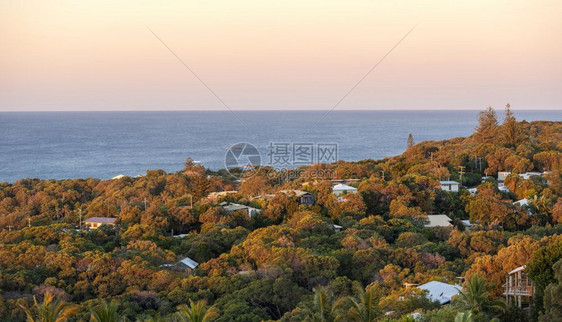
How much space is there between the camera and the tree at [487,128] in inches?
2003

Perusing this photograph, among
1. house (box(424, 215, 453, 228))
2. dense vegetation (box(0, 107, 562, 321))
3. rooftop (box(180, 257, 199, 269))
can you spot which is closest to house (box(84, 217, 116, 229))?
dense vegetation (box(0, 107, 562, 321))

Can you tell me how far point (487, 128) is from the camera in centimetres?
5219

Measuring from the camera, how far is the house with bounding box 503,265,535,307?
15.6 metres

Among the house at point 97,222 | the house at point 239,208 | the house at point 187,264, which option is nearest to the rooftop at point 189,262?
the house at point 187,264

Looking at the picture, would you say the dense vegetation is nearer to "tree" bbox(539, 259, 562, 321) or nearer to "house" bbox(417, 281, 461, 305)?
"tree" bbox(539, 259, 562, 321)

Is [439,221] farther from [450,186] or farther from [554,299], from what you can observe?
[554,299]

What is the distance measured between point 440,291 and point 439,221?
39.4ft

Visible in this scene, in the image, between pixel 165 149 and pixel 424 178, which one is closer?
pixel 424 178

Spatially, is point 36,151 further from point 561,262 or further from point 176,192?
point 561,262

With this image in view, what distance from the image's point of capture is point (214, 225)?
26.4 metres

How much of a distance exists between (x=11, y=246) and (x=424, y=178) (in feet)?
66.9

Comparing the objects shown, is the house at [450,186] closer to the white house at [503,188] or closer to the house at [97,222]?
the white house at [503,188]

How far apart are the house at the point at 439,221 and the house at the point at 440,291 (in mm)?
10176

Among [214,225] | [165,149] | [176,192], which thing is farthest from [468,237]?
[165,149]
